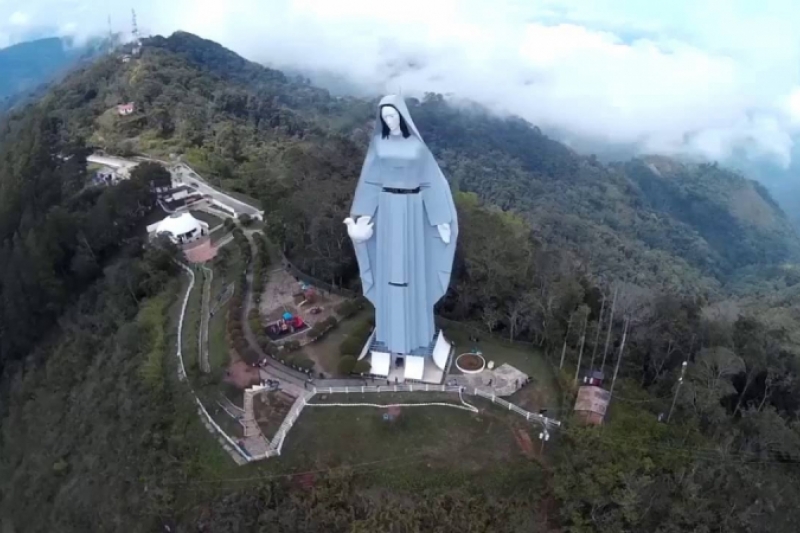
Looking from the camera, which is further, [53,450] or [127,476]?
[53,450]

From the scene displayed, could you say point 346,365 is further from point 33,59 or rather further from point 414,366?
point 33,59

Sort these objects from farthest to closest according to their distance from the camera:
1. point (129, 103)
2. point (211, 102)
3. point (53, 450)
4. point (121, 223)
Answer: point (211, 102) < point (129, 103) < point (121, 223) < point (53, 450)

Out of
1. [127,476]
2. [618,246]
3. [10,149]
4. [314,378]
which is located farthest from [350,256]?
[618,246]

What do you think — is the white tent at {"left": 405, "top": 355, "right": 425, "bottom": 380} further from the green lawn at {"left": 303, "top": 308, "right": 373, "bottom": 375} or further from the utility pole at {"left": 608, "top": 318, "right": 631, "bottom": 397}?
the utility pole at {"left": 608, "top": 318, "right": 631, "bottom": 397}

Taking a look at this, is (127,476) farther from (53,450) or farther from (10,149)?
(10,149)

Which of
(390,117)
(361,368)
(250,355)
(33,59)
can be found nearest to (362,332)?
(361,368)

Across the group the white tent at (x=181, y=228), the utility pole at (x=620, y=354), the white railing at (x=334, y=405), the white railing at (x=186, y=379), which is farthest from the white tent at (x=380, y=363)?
the white tent at (x=181, y=228)
